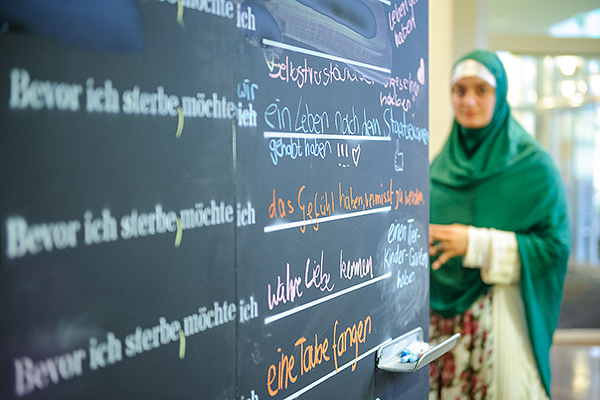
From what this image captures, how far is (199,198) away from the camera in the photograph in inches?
31.8

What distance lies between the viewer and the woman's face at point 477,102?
2177 millimetres

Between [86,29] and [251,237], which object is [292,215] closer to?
[251,237]

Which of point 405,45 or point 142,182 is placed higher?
point 405,45

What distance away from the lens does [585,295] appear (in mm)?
5418

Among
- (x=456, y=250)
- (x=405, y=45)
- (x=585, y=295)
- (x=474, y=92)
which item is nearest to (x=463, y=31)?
(x=474, y=92)

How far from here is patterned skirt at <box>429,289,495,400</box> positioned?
2.09 m

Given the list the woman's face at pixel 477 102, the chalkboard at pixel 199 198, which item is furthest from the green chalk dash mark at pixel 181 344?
the woman's face at pixel 477 102

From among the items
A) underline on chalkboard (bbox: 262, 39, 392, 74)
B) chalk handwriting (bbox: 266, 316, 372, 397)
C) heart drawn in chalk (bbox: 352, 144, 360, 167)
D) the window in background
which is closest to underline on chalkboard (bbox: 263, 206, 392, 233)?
heart drawn in chalk (bbox: 352, 144, 360, 167)

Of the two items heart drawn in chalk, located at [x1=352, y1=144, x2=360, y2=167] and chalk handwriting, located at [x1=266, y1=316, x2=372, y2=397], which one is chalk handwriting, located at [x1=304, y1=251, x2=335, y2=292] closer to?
chalk handwriting, located at [x1=266, y1=316, x2=372, y2=397]

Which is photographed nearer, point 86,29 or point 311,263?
point 86,29

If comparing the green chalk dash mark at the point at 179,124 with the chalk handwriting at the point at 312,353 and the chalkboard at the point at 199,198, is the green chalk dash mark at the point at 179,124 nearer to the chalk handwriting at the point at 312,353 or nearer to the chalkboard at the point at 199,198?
the chalkboard at the point at 199,198

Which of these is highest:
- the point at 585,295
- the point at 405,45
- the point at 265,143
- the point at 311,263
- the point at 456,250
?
the point at 405,45

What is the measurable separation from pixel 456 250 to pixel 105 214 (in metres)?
1.64

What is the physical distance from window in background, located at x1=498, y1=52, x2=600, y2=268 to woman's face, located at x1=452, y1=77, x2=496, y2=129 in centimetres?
314
